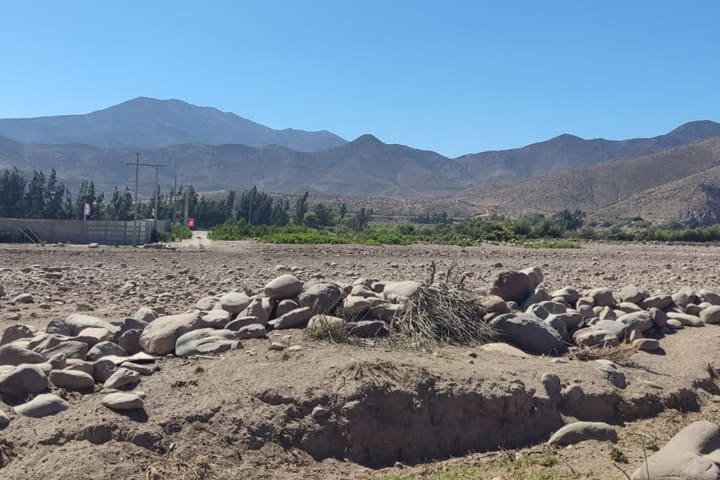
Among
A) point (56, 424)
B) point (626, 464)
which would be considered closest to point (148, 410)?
point (56, 424)

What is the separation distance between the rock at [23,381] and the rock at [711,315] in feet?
29.0

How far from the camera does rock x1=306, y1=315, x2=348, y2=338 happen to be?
8.52 meters

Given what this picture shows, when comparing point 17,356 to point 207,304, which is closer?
point 17,356

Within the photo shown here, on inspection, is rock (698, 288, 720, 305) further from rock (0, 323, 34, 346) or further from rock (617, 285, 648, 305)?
rock (0, 323, 34, 346)

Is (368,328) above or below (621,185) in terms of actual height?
below

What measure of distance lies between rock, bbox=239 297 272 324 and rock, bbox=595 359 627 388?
374 centimetres

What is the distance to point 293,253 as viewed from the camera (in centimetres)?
3067

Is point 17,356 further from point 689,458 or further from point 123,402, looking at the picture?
point 689,458

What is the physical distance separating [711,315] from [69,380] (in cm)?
866

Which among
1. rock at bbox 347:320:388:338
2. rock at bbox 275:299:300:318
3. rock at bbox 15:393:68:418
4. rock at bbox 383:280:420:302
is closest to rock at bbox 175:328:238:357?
rock at bbox 275:299:300:318

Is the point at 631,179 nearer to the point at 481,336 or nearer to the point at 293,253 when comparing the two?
the point at 293,253

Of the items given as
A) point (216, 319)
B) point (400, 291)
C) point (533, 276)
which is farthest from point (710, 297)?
point (216, 319)

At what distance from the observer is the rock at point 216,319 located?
8.99m

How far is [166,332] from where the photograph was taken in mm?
8375
